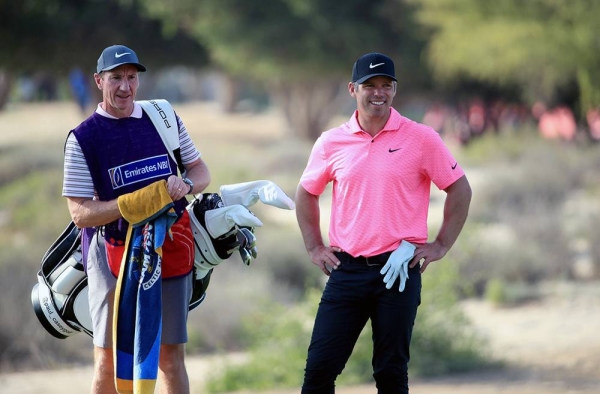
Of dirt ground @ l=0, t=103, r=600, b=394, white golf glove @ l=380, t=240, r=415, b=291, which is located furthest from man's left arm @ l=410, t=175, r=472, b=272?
dirt ground @ l=0, t=103, r=600, b=394

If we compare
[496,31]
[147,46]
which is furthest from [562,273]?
[147,46]

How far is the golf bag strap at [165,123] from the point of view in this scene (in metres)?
4.97

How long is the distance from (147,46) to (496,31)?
1488 centimetres

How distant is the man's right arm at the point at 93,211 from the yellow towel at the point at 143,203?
4 cm

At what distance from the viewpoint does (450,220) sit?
514 centimetres

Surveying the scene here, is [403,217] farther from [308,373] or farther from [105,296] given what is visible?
[105,296]

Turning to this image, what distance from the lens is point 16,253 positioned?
13.0 metres

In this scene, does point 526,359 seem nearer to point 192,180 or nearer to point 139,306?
point 192,180

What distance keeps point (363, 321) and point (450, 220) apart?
0.64 metres

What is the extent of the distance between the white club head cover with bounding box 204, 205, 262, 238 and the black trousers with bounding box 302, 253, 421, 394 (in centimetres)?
49

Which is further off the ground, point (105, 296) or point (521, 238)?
point (521, 238)

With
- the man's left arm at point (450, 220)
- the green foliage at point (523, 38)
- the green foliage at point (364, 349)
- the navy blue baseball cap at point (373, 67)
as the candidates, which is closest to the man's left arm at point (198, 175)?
the navy blue baseball cap at point (373, 67)

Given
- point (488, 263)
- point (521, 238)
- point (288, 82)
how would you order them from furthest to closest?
1. point (288, 82)
2. point (521, 238)
3. point (488, 263)

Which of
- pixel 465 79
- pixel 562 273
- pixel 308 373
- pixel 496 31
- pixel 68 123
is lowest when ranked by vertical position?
pixel 308 373
